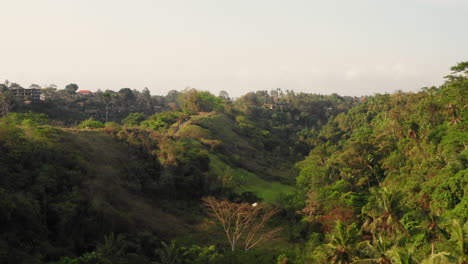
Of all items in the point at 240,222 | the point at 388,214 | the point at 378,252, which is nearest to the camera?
the point at 378,252

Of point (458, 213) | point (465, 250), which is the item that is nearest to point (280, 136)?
point (458, 213)

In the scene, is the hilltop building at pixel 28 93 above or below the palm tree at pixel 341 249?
above

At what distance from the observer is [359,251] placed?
97.1 feet

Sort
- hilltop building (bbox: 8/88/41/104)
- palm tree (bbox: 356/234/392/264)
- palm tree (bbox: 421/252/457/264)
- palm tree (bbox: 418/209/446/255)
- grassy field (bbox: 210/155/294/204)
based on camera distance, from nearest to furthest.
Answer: palm tree (bbox: 421/252/457/264), palm tree (bbox: 356/234/392/264), palm tree (bbox: 418/209/446/255), grassy field (bbox: 210/155/294/204), hilltop building (bbox: 8/88/41/104)

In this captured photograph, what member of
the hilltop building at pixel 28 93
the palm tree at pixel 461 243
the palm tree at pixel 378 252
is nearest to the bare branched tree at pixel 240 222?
the palm tree at pixel 378 252

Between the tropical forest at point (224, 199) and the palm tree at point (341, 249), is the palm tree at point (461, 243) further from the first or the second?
the palm tree at point (341, 249)

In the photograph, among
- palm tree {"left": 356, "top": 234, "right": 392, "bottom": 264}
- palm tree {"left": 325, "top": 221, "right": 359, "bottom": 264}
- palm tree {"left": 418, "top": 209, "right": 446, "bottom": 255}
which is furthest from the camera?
palm tree {"left": 418, "top": 209, "right": 446, "bottom": 255}

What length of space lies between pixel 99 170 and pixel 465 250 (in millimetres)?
34345

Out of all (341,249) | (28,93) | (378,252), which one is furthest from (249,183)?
(28,93)

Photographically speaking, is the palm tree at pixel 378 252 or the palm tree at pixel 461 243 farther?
the palm tree at pixel 378 252

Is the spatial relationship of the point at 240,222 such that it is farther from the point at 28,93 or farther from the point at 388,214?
the point at 28,93

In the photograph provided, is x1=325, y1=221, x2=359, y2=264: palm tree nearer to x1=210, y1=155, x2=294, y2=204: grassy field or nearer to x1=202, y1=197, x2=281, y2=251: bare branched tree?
x1=202, y1=197, x2=281, y2=251: bare branched tree

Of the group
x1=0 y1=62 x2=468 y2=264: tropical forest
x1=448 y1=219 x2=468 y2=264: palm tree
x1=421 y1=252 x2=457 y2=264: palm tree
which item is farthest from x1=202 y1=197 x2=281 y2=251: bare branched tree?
x1=448 y1=219 x2=468 y2=264: palm tree

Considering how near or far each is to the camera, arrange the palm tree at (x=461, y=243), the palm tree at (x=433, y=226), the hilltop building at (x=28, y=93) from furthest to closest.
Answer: the hilltop building at (x=28, y=93) < the palm tree at (x=433, y=226) < the palm tree at (x=461, y=243)
